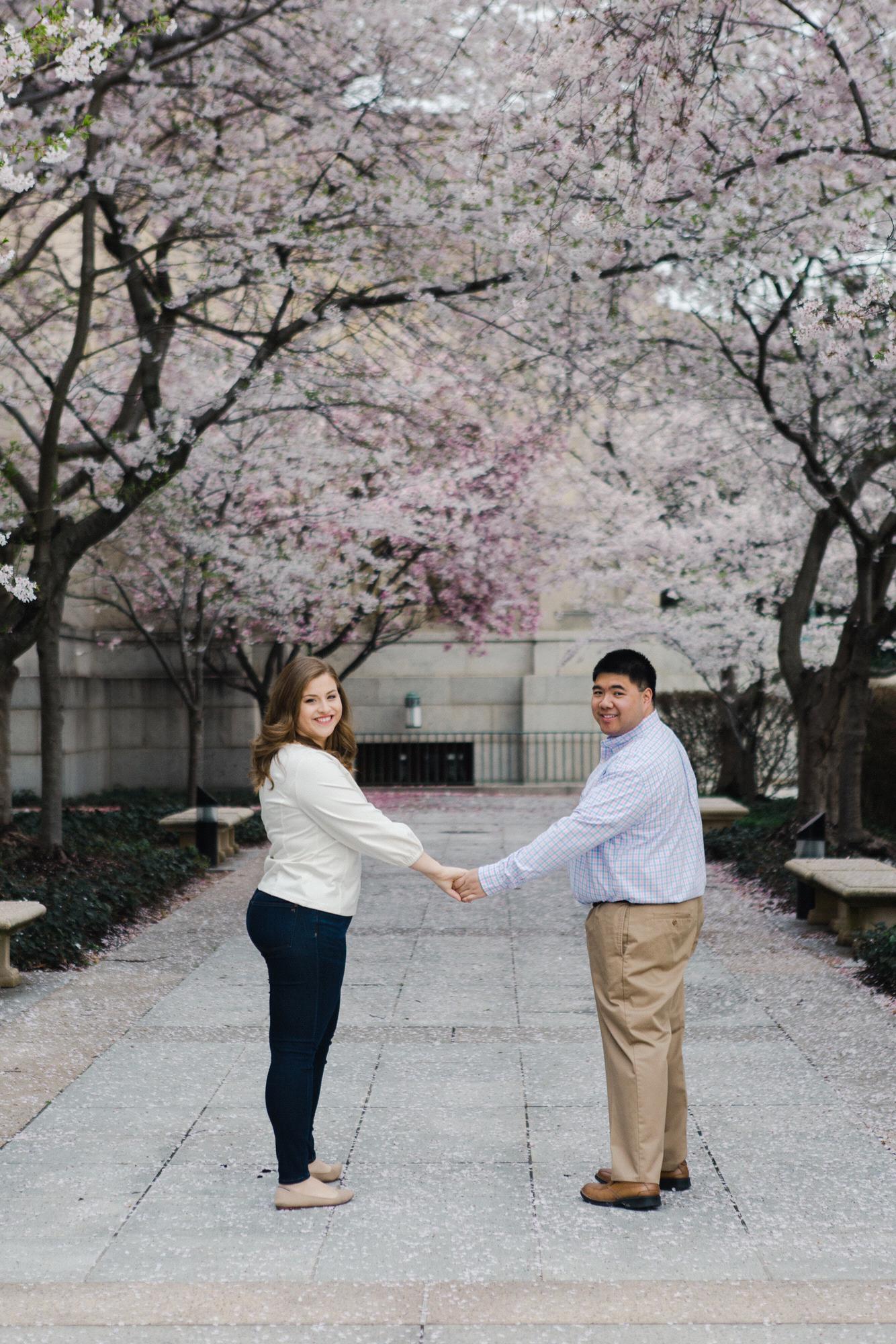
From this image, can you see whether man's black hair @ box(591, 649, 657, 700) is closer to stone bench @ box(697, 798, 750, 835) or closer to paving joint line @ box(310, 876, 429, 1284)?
paving joint line @ box(310, 876, 429, 1284)

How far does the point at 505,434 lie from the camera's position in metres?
19.7

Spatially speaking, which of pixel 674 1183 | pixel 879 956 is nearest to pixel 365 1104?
pixel 674 1183

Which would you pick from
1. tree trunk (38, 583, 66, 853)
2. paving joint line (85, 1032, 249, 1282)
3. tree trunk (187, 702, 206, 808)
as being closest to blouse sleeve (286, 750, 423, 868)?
paving joint line (85, 1032, 249, 1282)

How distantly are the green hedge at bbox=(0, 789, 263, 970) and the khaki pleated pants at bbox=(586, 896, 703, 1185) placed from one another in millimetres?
5045

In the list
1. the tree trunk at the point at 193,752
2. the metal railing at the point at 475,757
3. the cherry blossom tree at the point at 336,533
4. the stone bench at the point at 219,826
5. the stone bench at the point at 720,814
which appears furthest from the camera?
the metal railing at the point at 475,757

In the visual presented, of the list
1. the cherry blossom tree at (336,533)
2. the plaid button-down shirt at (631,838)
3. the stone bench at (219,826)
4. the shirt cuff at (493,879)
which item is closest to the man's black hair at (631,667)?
the plaid button-down shirt at (631,838)

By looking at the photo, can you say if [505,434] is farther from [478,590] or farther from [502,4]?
[502,4]

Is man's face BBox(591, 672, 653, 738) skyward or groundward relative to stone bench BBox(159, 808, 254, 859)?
skyward

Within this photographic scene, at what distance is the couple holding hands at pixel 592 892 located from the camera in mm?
4387

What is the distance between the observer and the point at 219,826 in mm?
13703

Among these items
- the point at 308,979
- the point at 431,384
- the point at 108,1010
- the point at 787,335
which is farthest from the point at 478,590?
the point at 308,979

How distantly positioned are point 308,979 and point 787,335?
1080 cm

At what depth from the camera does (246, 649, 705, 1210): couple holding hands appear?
14.4 ft

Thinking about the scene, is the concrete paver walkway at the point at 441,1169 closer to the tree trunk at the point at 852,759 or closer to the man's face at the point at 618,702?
the man's face at the point at 618,702
